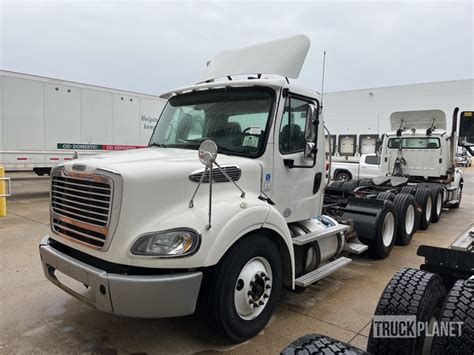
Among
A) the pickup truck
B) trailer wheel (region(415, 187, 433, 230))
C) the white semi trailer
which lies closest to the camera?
trailer wheel (region(415, 187, 433, 230))

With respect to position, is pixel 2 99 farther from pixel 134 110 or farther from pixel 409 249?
pixel 409 249

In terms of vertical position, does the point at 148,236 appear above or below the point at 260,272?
above

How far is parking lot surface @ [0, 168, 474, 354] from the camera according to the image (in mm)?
3195

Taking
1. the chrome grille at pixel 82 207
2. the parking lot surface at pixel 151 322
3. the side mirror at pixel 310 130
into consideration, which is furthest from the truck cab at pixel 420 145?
the chrome grille at pixel 82 207

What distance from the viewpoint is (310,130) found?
154 inches

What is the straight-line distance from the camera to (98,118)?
1307 centimetres

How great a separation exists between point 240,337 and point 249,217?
102cm

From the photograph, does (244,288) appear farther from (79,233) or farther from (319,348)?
(79,233)

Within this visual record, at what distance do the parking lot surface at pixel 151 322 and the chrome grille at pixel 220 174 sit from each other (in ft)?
4.55

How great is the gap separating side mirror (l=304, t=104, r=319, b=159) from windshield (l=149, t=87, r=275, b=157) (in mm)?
455

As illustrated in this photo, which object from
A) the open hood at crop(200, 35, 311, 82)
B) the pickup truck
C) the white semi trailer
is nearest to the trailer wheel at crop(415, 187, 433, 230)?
the open hood at crop(200, 35, 311, 82)

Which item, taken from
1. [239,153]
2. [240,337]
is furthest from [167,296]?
[239,153]

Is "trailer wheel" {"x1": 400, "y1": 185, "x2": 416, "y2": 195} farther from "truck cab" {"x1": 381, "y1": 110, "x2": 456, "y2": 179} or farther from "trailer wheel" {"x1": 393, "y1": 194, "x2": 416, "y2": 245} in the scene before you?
"truck cab" {"x1": 381, "y1": 110, "x2": 456, "y2": 179}

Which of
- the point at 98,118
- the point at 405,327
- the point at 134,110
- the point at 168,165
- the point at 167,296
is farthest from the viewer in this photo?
the point at 134,110
